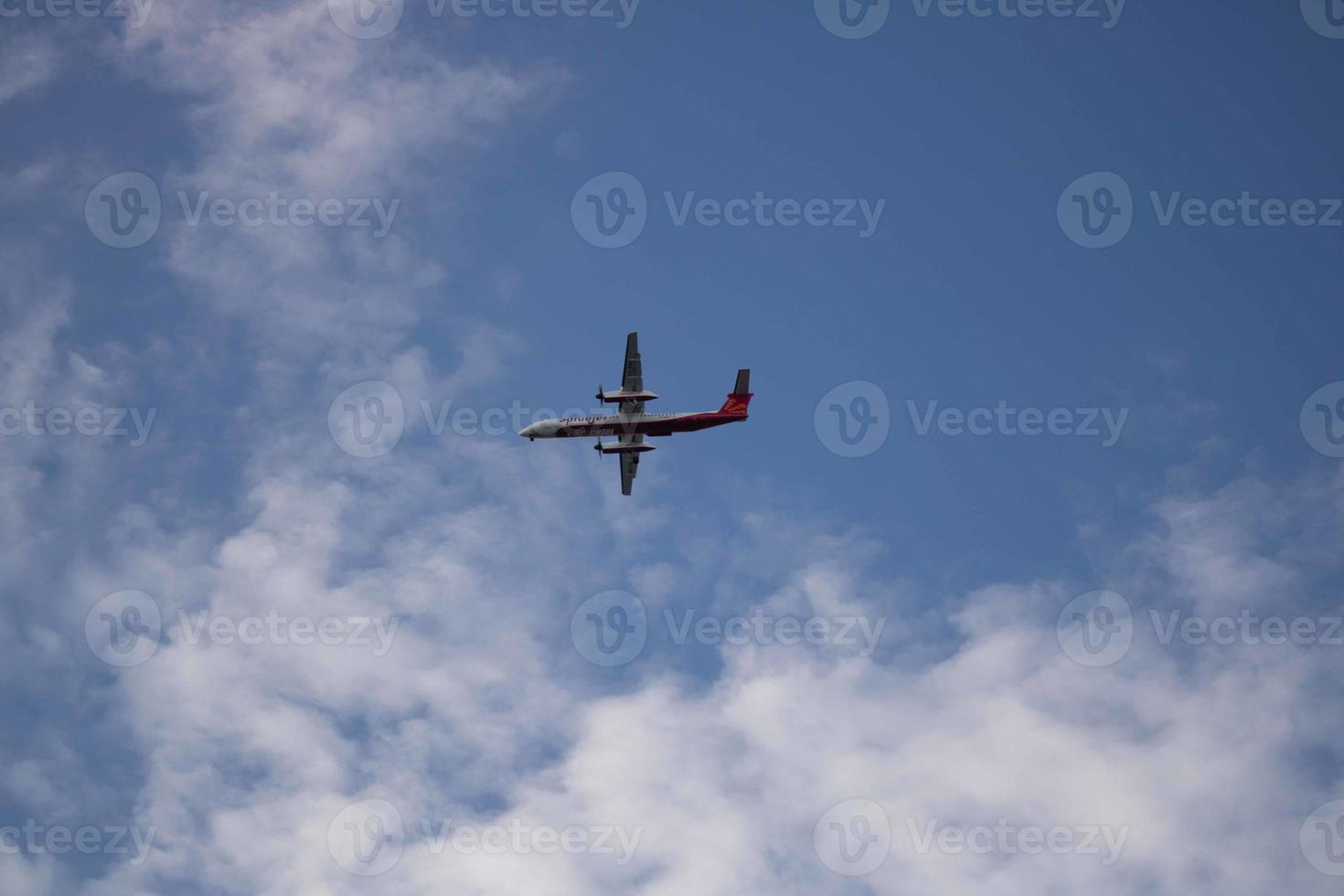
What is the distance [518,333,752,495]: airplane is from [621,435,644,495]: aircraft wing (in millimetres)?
1002

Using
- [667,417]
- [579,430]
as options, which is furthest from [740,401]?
[579,430]

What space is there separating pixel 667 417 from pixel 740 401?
7.63 m

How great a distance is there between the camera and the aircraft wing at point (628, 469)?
138750mm

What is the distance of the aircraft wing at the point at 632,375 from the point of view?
13175 cm

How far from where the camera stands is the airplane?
13288 centimetres

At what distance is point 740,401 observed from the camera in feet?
444

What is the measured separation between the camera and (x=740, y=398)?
135 meters

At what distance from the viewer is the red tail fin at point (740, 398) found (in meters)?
135

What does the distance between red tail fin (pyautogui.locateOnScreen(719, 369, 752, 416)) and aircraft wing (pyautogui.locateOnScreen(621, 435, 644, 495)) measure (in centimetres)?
1073

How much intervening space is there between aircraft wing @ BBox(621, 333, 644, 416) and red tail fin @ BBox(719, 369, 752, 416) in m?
8.71

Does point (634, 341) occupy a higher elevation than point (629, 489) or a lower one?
higher

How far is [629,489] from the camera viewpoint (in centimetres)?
13950

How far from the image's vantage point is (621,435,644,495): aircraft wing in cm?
13875

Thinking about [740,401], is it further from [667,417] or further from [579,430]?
[579,430]
